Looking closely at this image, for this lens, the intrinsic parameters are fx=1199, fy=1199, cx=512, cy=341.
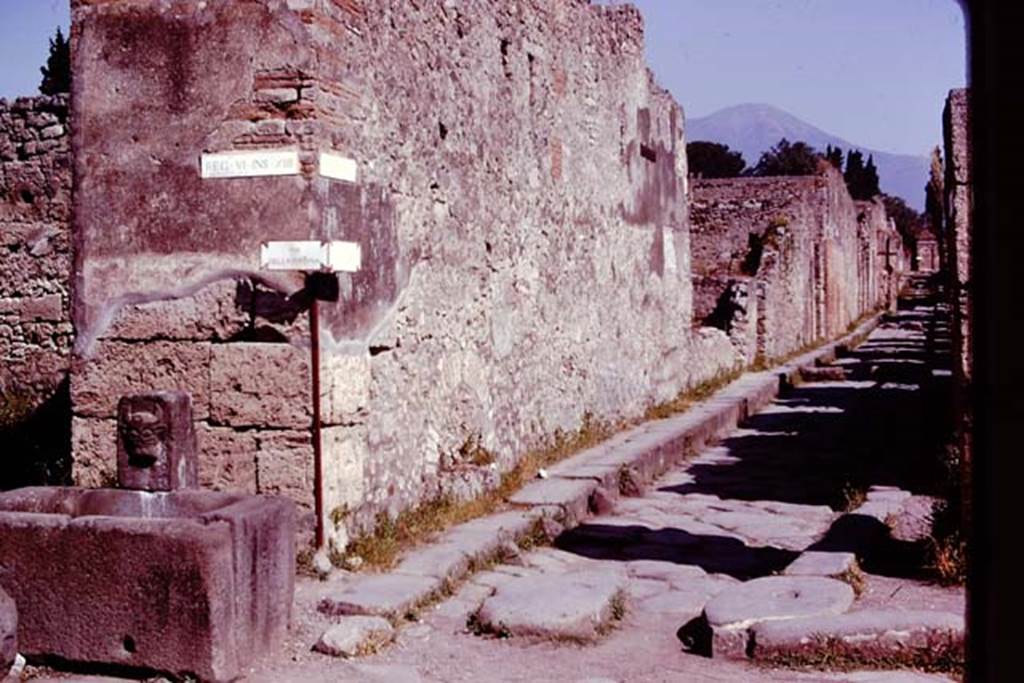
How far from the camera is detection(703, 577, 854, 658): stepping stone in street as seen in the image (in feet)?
16.3

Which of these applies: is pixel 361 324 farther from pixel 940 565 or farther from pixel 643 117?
pixel 643 117

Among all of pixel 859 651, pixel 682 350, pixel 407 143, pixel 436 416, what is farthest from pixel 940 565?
pixel 682 350

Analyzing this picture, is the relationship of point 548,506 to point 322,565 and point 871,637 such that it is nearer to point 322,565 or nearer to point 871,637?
point 322,565

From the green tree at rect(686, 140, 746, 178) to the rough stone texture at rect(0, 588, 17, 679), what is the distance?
7120 cm

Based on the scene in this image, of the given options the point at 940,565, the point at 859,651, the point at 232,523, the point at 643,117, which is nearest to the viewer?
the point at 232,523

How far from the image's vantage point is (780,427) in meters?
13.4

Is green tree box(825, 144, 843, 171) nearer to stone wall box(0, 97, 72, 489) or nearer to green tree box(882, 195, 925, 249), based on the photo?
green tree box(882, 195, 925, 249)

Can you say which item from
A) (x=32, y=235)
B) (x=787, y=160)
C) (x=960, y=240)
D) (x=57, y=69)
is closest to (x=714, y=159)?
(x=787, y=160)

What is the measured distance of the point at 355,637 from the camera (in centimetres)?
479

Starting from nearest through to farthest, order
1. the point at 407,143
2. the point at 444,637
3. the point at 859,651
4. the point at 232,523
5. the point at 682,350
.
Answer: the point at 232,523 < the point at 859,651 < the point at 444,637 < the point at 407,143 < the point at 682,350

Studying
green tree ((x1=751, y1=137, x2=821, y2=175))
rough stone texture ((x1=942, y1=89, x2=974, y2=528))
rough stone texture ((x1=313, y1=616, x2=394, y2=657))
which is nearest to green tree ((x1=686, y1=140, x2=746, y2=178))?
green tree ((x1=751, y1=137, x2=821, y2=175))

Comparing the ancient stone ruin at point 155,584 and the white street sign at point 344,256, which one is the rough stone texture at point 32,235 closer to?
the white street sign at point 344,256

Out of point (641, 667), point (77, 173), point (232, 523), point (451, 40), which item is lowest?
point (641, 667)

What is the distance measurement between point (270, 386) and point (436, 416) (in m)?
1.70
